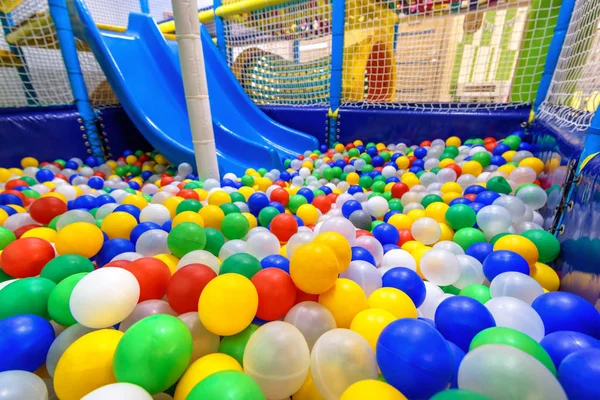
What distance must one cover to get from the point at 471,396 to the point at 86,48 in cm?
328

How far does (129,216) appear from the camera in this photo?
3.31ft

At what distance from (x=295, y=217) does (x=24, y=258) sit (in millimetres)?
763

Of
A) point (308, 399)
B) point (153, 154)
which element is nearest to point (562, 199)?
point (308, 399)

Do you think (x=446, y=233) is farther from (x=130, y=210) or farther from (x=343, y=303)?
(x=130, y=210)

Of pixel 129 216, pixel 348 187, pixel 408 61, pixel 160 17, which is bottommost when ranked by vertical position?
pixel 348 187

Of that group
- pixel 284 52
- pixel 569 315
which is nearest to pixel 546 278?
pixel 569 315

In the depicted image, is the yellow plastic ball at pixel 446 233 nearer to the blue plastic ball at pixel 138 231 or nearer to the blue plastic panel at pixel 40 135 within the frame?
the blue plastic ball at pixel 138 231

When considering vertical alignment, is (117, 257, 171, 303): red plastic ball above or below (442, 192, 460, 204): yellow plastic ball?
above

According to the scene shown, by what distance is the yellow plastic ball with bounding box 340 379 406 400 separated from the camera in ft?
1.30

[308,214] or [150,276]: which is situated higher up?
[150,276]

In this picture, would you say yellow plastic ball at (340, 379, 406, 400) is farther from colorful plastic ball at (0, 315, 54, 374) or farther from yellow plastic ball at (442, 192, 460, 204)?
yellow plastic ball at (442, 192, 460, 204)

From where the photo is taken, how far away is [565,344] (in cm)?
52

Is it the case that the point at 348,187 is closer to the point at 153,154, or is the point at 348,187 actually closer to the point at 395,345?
the point at 395,345

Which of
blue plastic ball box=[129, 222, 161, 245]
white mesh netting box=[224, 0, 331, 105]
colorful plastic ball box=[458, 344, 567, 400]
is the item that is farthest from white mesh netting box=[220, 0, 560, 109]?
colorful plastic ball box=[458, 344, 567, 400]
